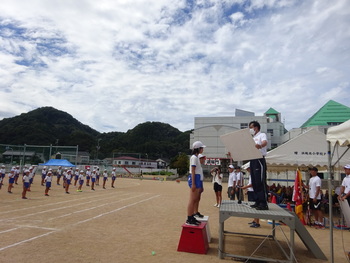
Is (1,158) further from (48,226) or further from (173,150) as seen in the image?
(173,150)

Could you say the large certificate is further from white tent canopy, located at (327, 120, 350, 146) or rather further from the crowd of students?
the crowd of students

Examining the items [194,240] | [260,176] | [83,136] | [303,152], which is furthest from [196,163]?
[83,136]

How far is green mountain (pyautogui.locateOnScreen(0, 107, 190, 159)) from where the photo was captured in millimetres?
72588

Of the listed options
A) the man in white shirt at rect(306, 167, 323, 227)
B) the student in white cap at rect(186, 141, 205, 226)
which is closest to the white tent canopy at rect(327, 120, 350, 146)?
the student in white cap at rect(186, 141, 205, 226)

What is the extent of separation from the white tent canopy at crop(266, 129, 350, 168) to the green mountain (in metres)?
73.4

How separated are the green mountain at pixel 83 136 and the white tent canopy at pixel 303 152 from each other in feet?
241

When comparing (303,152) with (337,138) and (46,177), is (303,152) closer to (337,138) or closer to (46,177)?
(337,138)

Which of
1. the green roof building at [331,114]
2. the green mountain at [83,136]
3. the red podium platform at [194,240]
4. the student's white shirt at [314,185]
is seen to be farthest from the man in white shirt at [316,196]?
the green mountain at [83,136]

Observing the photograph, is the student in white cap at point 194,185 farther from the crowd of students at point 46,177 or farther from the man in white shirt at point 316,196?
the crowd of students at point 46,177

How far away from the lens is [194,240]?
511 centimetres

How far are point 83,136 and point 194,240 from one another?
93.2 m

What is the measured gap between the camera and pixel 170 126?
129 metres

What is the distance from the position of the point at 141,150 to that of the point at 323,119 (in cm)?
6635

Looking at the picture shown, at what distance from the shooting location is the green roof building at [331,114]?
2169 inches
